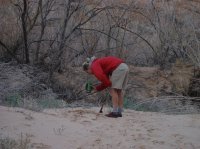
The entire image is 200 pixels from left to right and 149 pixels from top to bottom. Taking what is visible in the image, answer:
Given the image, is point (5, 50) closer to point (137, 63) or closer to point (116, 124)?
point (137, 63)

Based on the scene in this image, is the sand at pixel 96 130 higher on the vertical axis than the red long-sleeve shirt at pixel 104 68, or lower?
lower

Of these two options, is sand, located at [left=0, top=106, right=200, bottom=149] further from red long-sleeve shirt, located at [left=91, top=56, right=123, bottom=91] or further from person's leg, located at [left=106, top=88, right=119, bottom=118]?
red long-sleeve shirt, located at [left=91, top=56, right=123, bottom=91]

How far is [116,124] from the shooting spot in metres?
9.77

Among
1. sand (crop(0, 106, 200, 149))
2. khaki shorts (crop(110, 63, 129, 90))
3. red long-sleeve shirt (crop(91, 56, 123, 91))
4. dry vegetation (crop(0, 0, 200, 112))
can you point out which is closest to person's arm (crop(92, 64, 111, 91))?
red long-sleeve shirt (crop(91, 56, 123, 91))

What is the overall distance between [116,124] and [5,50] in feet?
29.0

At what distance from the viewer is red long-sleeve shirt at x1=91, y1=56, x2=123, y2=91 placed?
33.8 ft

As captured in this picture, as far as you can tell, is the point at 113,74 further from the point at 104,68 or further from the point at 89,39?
the point at 89,39

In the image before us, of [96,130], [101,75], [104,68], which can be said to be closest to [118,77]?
[104,68]

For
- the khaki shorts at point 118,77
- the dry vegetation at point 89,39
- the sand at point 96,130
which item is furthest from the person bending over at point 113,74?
the dry vegetation at point 89,39

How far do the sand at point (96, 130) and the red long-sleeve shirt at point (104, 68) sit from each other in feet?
2.16

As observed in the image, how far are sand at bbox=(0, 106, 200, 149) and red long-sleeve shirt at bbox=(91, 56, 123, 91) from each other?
66cm

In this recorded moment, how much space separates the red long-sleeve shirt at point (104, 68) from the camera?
405 inches

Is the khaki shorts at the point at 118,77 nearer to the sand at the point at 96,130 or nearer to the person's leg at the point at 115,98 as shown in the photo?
the person's leg at the point at 115,98

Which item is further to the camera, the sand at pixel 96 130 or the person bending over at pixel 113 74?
the person bending over at pixel 113 74
